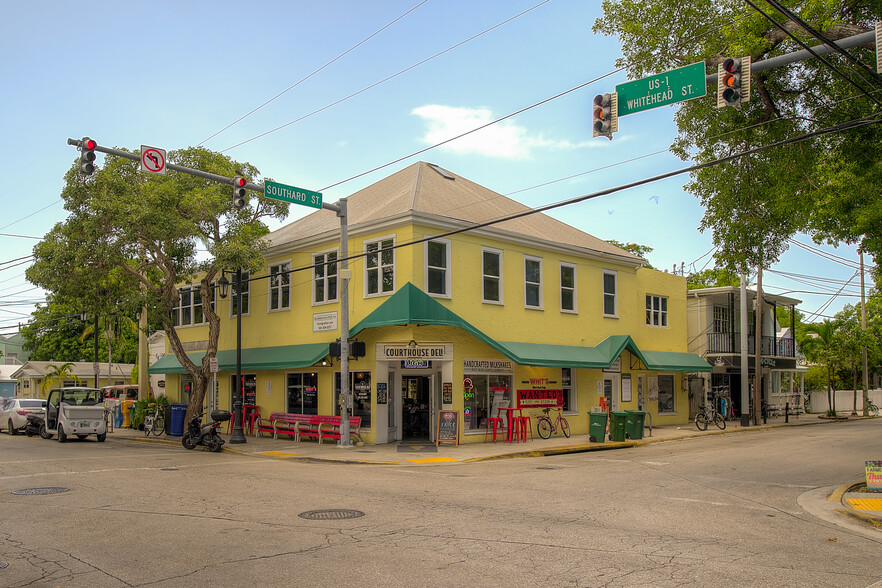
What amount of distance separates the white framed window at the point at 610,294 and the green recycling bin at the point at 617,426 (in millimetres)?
6015

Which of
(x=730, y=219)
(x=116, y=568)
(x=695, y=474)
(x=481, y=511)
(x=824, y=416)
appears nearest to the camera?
(x=116, y=568)

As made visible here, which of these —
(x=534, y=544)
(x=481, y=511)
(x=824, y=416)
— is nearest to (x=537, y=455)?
(x=481, y=511)

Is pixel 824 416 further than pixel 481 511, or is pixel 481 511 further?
pixel 824 416

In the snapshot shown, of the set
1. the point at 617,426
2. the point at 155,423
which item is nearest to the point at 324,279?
the point at 155,423

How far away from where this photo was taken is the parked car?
29922 millimetres

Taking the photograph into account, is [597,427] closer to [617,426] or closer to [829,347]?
[617,426]

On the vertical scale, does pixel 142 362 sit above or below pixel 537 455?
above

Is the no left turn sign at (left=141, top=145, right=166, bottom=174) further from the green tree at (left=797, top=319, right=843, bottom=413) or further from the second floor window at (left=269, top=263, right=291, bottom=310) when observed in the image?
the green tree at (left=797, top=319, right=843, bottom=413)

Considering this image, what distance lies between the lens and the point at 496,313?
78.4ft

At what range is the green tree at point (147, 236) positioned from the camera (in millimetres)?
23328

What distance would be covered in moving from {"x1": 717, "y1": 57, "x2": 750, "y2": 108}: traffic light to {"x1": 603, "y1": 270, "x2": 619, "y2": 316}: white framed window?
737 inches

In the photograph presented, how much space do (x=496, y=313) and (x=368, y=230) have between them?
16.7ft

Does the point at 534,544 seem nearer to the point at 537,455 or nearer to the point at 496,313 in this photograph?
the point at 537,455

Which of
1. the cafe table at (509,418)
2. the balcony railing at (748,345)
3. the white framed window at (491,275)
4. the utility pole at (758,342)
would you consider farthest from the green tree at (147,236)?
the balcony railing at (748,345)
